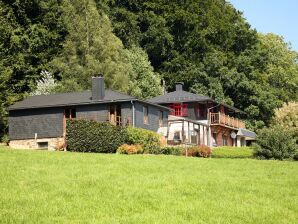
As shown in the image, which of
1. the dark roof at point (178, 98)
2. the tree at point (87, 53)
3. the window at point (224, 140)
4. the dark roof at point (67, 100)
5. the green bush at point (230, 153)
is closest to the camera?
the green bush at point (230, 153)

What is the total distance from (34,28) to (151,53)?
2019 cm

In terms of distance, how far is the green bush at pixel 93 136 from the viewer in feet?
120

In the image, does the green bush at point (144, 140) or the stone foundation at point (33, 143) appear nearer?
the green bush at point (144, 140)

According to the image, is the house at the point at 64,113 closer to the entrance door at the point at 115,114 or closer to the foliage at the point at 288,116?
the entrance door at the point at 115,114

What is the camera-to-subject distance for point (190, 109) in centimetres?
6122

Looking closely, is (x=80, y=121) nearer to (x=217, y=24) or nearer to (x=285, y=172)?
(x=285, y=172)

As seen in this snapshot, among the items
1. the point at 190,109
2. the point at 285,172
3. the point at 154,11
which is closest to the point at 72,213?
the point at 285,172

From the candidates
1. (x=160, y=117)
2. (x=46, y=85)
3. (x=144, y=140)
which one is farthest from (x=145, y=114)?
(x=46, y=85)

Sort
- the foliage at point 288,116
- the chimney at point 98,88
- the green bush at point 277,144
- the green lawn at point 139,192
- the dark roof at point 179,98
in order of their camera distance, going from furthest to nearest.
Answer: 1. the foliage at point 288,116
2. the dark roof at point 179,98
3. the chimney at point 98,88
4. the green bush at point 277,144
5. the green lawn at point 139,192

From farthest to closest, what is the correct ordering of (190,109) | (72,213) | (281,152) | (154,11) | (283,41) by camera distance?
1. (283,41)
2. (154,11)
3. (190,109)
4. (281,152)
5. (72,213)

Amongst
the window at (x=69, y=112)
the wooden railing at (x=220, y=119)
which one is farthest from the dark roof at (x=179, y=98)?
the window at (x=69, y=112)

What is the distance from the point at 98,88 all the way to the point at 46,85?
1512cm

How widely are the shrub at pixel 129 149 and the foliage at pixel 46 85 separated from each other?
23254mm

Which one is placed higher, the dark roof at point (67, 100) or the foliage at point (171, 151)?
the dark roof at point (67, 100)
